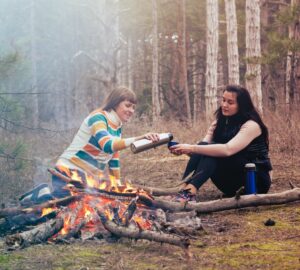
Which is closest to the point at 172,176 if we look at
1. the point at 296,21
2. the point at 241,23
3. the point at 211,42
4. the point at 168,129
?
the point at 296,21

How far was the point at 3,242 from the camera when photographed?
430 cm

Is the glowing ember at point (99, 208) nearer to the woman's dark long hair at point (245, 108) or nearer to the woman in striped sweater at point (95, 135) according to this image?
the woman in striped sweater at point (95, 135)

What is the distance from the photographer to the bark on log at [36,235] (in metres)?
4.14

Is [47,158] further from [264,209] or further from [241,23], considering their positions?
[241,23]

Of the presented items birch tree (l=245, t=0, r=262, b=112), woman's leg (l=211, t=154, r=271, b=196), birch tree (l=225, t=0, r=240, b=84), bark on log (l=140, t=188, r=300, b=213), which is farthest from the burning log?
birch tree (l=225, t=0, r=240, b=84)

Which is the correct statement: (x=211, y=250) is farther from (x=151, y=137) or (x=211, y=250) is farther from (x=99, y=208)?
A: (x=151, y=137)

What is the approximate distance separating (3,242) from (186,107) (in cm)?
1781

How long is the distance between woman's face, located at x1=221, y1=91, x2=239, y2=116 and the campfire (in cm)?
152

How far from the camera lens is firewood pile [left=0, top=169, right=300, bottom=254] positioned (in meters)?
4.19

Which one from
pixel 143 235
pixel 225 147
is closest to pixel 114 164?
pixel 225 147

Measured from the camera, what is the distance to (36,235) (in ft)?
13.8

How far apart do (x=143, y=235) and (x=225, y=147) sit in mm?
1853

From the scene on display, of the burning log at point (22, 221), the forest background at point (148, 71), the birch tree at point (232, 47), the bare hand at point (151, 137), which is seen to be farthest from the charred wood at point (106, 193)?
the birch tree at point (232, 47)

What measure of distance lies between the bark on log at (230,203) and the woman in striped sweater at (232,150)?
334mm
